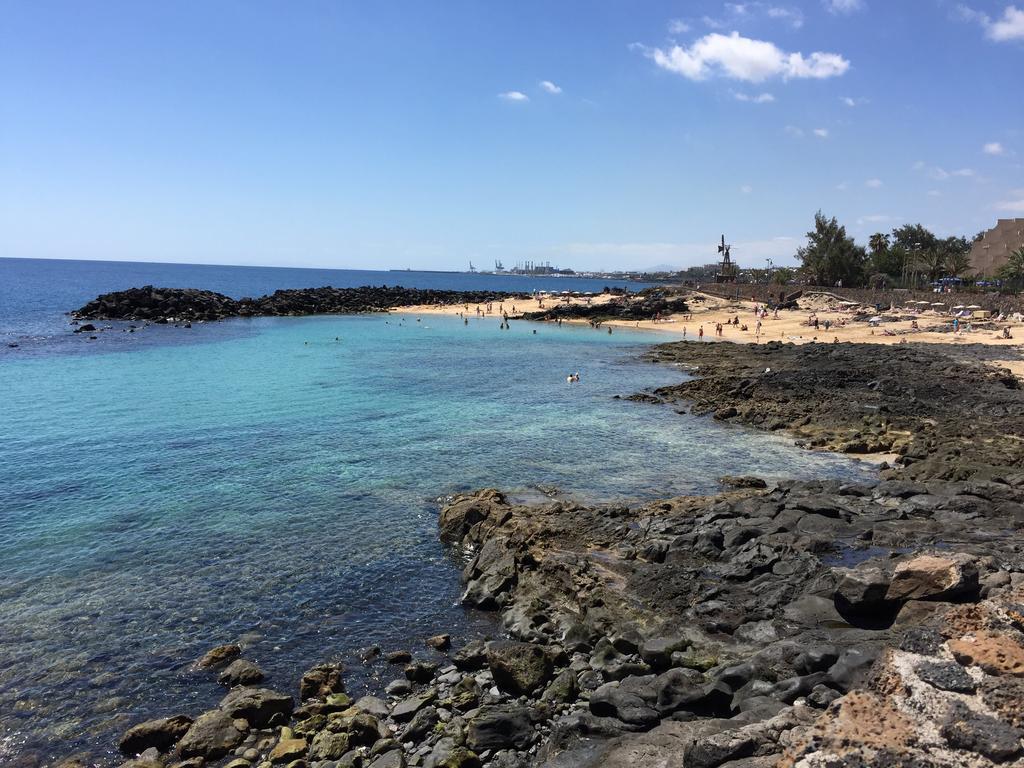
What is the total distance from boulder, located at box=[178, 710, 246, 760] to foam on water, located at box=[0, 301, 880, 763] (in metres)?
0.96

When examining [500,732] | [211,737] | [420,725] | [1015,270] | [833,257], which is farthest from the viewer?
[833,257]

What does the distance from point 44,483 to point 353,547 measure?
12058mm

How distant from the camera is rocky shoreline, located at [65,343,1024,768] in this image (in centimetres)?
696

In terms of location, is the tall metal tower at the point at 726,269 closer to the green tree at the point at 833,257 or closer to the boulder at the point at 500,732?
the green tree at the point at 833,257

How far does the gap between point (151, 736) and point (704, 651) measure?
882 cm

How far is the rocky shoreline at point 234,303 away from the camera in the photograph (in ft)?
270

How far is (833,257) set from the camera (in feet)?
313

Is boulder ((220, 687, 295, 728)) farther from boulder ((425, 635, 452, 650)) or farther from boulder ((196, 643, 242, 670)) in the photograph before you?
boulder ((425, 635, 452, 650))

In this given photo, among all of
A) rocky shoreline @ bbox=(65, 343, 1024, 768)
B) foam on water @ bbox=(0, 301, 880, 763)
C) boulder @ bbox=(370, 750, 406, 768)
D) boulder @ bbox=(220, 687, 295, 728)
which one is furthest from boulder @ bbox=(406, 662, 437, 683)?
boulder @ bbox=(370, 750, 406, 768)

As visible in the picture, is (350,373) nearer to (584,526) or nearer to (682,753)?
(584,526)

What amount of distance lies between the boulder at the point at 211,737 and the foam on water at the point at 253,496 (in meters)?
0.96

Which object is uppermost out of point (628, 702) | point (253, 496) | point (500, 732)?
point (628, 702)

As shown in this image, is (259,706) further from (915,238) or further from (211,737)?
(915,238)

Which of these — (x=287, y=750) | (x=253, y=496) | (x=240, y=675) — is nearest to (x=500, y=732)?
(x=287, y=750)
